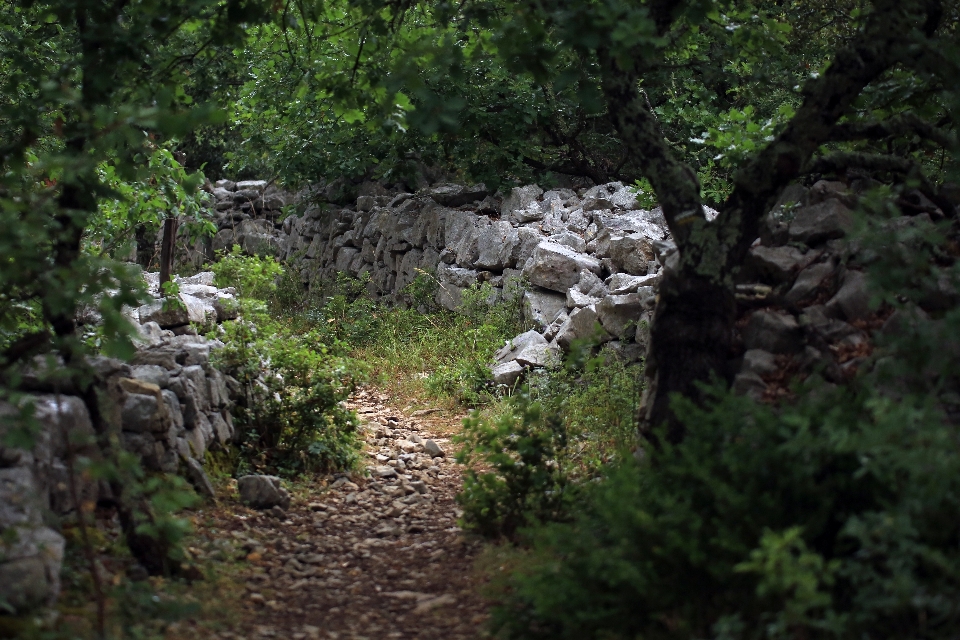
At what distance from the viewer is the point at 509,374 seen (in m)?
7.65

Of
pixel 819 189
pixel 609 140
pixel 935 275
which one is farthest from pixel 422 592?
pixel 609 140

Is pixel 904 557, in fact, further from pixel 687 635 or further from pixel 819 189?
pixel 819 189

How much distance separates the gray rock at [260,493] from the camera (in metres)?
5.30

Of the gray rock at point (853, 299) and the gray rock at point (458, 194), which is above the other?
the gray rock at point (458, 194)

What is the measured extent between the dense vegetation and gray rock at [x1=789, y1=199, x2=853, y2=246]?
241 mm

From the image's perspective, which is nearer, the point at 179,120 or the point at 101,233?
the point at 179,120

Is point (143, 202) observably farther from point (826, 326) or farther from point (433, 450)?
point (826, 326)

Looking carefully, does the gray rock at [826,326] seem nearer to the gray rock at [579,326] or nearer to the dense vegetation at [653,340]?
the dense vegetation at [653,340]

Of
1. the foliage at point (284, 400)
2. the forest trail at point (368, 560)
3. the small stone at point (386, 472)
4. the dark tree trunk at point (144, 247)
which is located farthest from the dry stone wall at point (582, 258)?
the foliage at point (284, 400)

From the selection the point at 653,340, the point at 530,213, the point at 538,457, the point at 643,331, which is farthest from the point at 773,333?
the point at 530,213

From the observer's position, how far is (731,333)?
186 inches

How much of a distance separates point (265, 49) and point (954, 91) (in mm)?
7973

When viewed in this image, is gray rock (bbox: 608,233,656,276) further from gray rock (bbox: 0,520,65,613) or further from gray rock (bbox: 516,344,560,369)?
gray rock (bbox: 0,520,65,613)

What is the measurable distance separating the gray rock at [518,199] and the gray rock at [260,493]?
5555 millimetres
